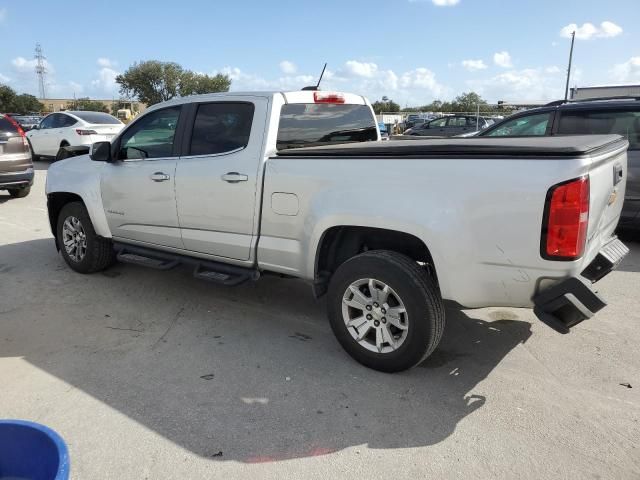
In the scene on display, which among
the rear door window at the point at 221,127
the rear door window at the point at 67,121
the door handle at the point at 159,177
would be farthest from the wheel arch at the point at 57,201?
the rear door window at the point at 67,121

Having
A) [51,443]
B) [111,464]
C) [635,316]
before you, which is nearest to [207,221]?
[111,464]

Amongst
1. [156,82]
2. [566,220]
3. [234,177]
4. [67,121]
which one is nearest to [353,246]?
[234,177]

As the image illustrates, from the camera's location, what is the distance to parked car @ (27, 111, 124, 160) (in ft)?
43.1

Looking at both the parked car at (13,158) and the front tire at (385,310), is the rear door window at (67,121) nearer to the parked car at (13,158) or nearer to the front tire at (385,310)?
the parked car at (13,158)

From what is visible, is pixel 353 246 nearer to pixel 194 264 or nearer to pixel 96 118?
pixel 194 264

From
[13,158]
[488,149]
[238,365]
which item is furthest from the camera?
[13,158]

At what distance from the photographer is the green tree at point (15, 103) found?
66.4 metres

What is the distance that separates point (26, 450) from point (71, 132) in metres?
13.3

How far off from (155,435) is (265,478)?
721 mm

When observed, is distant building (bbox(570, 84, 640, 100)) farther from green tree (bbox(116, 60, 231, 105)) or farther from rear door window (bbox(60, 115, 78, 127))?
green tree (bbox(116, 60, 231, 105))

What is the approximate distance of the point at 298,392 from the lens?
3227 mm

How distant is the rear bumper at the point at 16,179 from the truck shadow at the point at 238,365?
4368 mm

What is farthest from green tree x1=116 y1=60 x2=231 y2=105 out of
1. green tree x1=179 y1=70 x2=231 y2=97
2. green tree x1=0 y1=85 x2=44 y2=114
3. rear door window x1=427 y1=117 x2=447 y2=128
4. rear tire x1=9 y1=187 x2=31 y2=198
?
rear tire x1=9 y1=187 x2=31 y2=198

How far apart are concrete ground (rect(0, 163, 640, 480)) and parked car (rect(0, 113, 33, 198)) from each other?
497 cm
